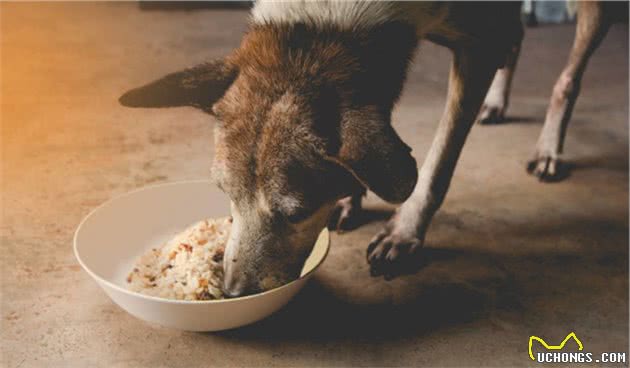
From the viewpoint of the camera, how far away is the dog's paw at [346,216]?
8.80ft

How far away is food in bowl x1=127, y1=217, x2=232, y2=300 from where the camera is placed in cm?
197

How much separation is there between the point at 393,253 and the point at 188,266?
80 centimetres

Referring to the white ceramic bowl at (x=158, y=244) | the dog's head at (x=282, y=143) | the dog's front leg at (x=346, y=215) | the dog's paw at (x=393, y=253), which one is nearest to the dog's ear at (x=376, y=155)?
the dog's head at (x=282, y=143)

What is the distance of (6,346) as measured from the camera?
201cm

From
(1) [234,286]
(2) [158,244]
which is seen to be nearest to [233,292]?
(1) [234,286]

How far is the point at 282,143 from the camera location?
178 cm

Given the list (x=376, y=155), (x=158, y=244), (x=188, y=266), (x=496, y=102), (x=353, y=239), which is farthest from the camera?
(x=496, y=102)

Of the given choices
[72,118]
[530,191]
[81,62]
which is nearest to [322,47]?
[530,191]

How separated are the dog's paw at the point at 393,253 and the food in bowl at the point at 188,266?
0.58 m

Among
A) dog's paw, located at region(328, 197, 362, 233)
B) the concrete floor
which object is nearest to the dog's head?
the concrete floor

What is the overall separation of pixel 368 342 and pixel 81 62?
3053 millimetres

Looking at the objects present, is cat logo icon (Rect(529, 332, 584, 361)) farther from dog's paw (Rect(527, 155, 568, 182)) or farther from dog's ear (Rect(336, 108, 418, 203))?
dog's paw (Rect(527, 155, 568, 182))

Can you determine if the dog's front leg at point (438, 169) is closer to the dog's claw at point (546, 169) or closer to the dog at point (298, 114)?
the dog at point (298, 114)

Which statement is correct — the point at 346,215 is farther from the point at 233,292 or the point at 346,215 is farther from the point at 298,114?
the point at 298,114
